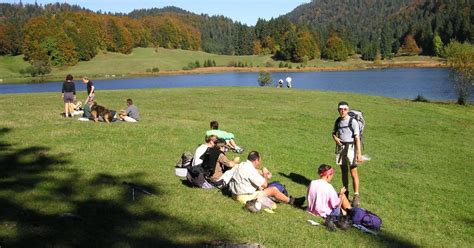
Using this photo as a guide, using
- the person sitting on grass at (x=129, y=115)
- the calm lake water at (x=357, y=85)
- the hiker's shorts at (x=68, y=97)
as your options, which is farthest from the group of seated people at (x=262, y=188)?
the calm lake water at (x=357, y=85)

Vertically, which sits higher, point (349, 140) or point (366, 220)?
point (349, 140)

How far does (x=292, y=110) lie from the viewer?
1252 inches

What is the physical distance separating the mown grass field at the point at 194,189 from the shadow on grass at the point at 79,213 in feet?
0.09

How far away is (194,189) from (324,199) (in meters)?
3.56

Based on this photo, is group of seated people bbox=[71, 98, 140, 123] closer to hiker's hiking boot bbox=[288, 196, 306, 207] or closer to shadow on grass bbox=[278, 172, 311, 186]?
shadow on grass bbox=[278, 172, 311, 186]

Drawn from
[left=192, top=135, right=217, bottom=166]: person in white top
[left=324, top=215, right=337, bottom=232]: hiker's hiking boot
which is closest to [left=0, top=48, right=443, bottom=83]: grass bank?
[left=192, top=135, right=217, bottom=166]: person in white top

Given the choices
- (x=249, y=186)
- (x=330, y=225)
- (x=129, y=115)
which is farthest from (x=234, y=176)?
(x=129, y=115)

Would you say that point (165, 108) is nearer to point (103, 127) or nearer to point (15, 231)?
point (103, 127)

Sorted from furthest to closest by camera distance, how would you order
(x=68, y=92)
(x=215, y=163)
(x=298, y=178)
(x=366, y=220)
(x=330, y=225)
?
1. (x=68, y=92)
2. (x=298, y=178)
3. (x=215, y=163)
4. (x=366, y=220)
5. (x=330, y=225)

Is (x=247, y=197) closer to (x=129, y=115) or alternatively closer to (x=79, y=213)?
(x=79, y=213)

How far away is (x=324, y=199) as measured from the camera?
452 inches

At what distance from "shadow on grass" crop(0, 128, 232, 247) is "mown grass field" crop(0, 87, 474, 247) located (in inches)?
1.1

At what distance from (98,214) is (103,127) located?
1113 centimetres

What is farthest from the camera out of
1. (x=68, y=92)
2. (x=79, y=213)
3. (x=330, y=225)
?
(x=68, y=92)
